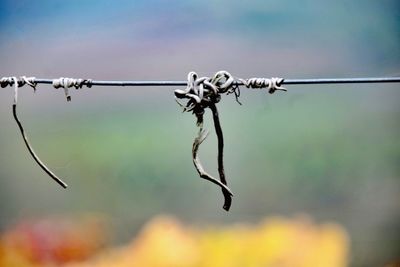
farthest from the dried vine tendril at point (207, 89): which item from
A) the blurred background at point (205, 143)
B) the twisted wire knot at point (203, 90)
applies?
the blurred background at point (205, 143)

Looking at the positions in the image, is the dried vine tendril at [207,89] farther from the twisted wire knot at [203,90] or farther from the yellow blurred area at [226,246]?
the yellow blurred area at [226,246]

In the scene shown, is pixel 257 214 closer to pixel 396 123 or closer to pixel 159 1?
pixel 396 123

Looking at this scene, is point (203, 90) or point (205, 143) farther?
point (205, 143)

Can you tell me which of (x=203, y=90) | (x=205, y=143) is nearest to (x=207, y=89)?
(x=203, y=90)

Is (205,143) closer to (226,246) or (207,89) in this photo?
(226,246)

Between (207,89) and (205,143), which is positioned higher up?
(205,143)

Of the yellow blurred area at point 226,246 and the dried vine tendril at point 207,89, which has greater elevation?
the dried vine tendril at point 207,89

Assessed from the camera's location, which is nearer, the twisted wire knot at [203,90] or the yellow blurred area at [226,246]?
the twisted wire knot at [203,90]

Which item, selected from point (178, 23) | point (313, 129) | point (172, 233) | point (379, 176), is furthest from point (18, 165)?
point (379, 176)
